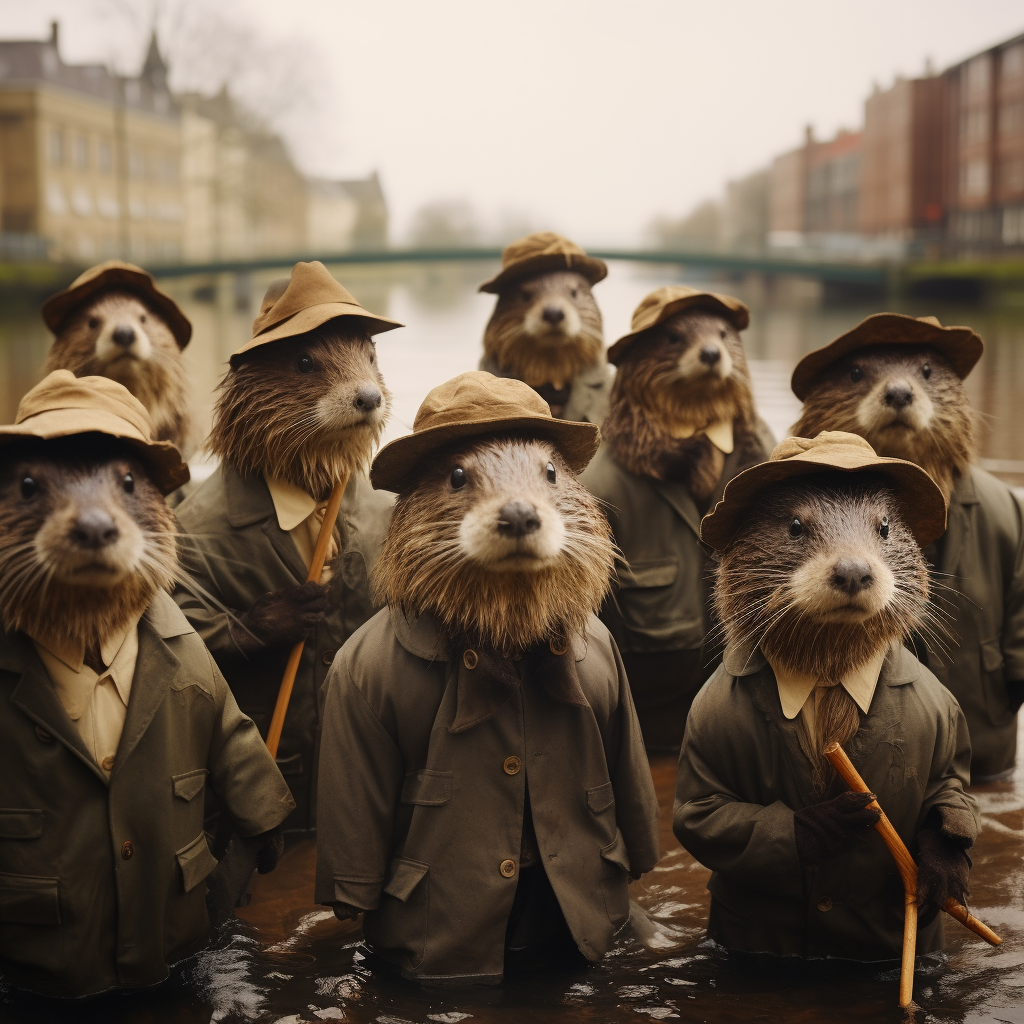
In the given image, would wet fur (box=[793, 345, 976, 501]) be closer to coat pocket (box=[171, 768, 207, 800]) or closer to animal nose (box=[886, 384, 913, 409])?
animal nose (box=[886, 384, 913, 409])

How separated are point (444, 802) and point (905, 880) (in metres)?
1.16

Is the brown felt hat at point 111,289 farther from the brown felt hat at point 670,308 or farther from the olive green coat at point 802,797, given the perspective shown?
the olive green coat at point 802,797

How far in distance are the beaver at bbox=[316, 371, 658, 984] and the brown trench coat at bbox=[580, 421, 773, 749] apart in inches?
77.8

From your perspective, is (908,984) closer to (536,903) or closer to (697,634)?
(536,903)

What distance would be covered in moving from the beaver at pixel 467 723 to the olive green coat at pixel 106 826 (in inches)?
14.3

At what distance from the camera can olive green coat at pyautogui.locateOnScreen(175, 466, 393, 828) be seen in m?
4.38

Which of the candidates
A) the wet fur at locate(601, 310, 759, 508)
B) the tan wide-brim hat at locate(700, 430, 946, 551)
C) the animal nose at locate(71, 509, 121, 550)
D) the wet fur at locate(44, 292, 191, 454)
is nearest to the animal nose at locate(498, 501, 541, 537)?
the tan wide-brim hat at locate(700, 430, 946, 551)

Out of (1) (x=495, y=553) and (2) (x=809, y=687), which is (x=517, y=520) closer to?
(1) (x=495, y=553)

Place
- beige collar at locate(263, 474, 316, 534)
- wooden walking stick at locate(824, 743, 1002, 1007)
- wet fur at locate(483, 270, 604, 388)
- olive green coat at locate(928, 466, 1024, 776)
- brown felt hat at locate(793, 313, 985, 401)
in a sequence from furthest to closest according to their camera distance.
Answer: wet fur at locate(483, 270, 604, 388) → olive green coat at locate(928, 466, 1024, 776) → brown felt hat at locate(793, 313, 985, 401) → beige collar at locate(263, 474, 316, 534) → wooden walking stick at locate(824, 743, 1002, 1007)

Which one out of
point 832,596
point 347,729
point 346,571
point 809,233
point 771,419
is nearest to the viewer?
point 832,596

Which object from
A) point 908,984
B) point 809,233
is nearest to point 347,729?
point 908,984

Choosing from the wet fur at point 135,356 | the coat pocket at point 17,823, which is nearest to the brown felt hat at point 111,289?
the wet fur at point 135,356

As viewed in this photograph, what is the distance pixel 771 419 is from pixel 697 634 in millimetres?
10443

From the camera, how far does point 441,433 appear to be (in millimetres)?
3279
